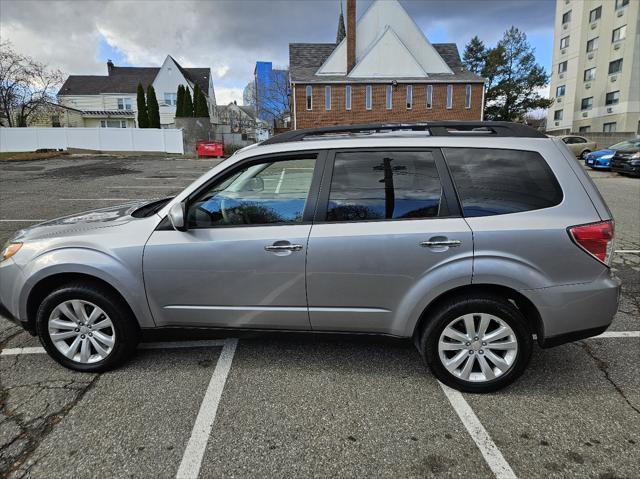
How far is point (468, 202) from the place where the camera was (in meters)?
2.90

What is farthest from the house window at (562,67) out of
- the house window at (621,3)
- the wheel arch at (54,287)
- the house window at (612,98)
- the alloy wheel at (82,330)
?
the alloy wheel at (82,330)

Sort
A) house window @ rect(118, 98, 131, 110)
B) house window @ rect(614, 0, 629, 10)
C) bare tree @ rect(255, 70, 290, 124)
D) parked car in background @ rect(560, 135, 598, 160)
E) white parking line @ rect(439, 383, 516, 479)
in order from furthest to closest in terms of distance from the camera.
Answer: bare tree @ rect(255, 70, 290, 124), house window @ rect(118, 98, 131, 110), house window @ rect(614, 0, 629, 10), parked car in background @ rect(560, 135, 598, 160), white parking line @ rect(439, 383, 516, 479)

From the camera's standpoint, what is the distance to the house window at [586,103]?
45.9 meters

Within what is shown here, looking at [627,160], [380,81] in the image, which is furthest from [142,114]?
[627,160]

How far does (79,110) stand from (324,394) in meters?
52.8

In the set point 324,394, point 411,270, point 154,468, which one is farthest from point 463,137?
point 154,468

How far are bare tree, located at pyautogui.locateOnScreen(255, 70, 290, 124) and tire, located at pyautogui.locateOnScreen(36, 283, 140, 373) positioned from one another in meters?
53.0

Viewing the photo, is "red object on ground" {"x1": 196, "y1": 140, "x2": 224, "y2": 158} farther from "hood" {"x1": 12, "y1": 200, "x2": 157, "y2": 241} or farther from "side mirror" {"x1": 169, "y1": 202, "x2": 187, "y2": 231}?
"side mirror" {"x1": 169, "y1": 202, "x2": 187, "y2": 231}

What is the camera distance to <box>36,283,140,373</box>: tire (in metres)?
3.14

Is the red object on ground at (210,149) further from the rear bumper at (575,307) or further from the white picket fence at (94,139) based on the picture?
the rear bumper at (575,307)

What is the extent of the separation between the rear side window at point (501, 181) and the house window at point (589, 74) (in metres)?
52.6

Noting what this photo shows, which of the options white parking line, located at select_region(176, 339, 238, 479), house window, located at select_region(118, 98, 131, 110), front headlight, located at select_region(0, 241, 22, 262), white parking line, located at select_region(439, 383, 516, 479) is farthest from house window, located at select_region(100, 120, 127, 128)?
white parking line, located at select_region(439, 383, 516, 479)

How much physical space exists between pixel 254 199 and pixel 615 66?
170ft

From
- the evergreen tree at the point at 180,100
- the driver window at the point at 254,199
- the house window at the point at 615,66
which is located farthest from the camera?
the house window at the point at 615,66
